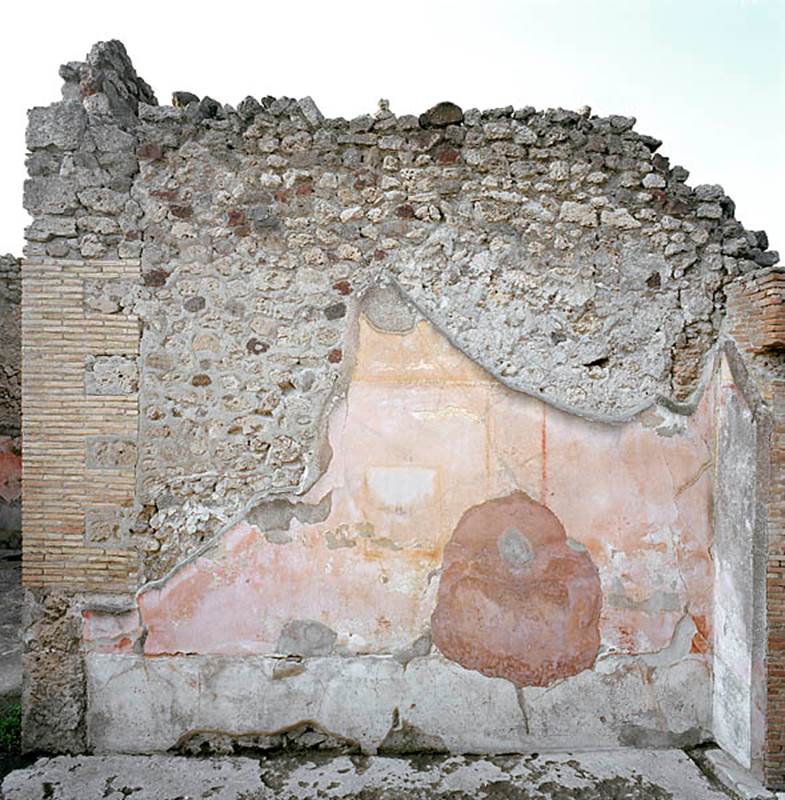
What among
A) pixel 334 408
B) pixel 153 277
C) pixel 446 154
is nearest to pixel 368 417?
pixel 334 408

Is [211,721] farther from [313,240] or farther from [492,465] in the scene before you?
[313,240]

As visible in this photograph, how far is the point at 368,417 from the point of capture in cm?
355

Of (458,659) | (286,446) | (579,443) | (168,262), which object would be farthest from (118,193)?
(458,659)

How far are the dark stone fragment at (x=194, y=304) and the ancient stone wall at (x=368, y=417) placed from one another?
0.03 metres

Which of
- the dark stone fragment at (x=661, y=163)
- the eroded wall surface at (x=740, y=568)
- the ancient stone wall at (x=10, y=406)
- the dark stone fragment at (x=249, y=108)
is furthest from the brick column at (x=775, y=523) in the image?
the ancient stone wall at (x=10, y=406)

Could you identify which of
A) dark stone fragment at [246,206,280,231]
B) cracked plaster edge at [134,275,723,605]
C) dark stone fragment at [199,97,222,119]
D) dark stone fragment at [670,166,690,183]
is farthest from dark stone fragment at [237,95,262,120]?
dark stone fragment at [670,166,690,183]

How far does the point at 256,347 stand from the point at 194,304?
425mm

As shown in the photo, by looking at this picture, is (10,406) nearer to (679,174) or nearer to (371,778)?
(371,778)

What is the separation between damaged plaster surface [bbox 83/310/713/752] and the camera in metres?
3.53

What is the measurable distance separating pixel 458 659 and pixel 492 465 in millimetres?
1120

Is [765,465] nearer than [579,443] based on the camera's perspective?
Yes

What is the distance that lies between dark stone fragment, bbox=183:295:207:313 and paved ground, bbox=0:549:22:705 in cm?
283

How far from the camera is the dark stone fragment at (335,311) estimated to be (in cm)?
354

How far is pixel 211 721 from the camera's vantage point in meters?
3.51
